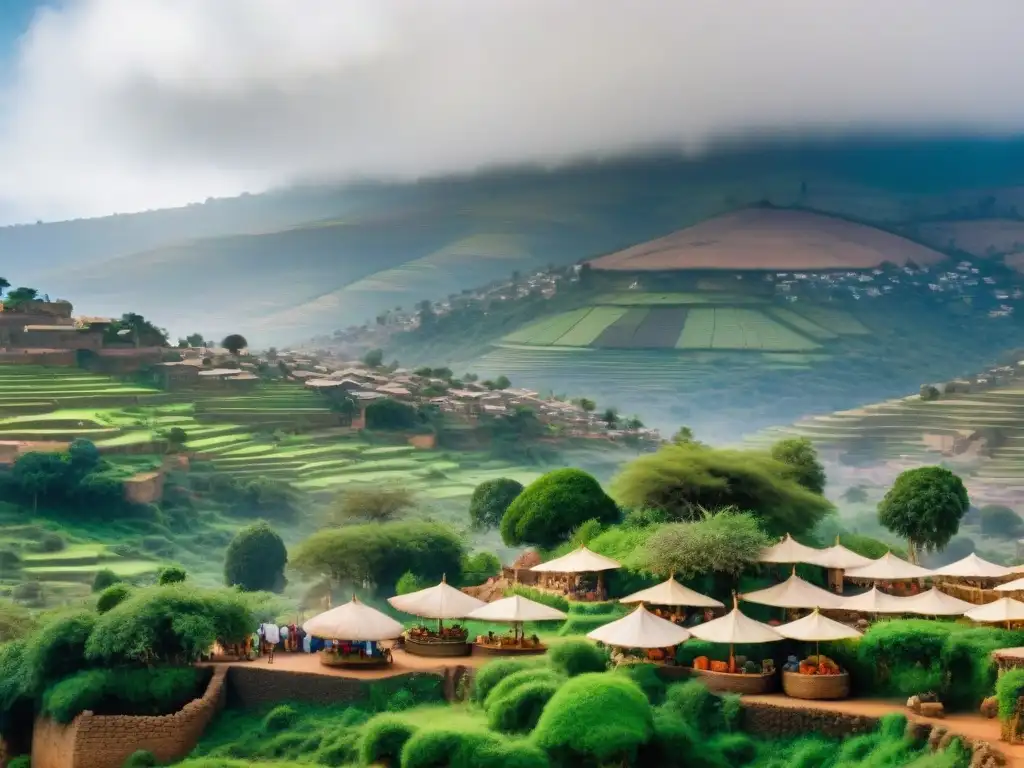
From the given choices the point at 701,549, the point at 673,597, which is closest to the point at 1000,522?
the point at 701,549

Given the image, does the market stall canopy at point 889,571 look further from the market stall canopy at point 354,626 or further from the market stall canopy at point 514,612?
the market stall canopy at point 354,626

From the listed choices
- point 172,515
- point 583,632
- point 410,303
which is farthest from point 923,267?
point 583,632

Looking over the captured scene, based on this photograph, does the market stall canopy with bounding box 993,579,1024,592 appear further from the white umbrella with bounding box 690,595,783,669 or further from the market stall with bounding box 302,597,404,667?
the market stall with bounding box 302,597,404,667

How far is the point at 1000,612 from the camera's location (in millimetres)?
32281

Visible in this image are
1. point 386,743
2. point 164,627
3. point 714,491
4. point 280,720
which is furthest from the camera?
point 714,491

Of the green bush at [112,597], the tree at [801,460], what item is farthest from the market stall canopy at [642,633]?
the tree at [801,460]

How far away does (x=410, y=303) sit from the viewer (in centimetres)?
16200

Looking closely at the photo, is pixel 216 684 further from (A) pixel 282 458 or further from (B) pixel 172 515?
(A) pixel 282 458

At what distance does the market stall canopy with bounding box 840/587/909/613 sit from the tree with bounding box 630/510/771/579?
124 inches

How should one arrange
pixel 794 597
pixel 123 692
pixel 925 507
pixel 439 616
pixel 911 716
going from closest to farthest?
pixel 911 716, pixel 123 692, pixel 794 597, pixel 439 616, pixel 925 507

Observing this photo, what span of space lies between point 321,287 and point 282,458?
2986 inches

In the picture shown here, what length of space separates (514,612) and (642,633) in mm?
3954

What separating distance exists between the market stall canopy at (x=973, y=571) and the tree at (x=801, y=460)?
32.2 feet

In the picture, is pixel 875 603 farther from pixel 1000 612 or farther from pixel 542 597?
pixel 542 597
